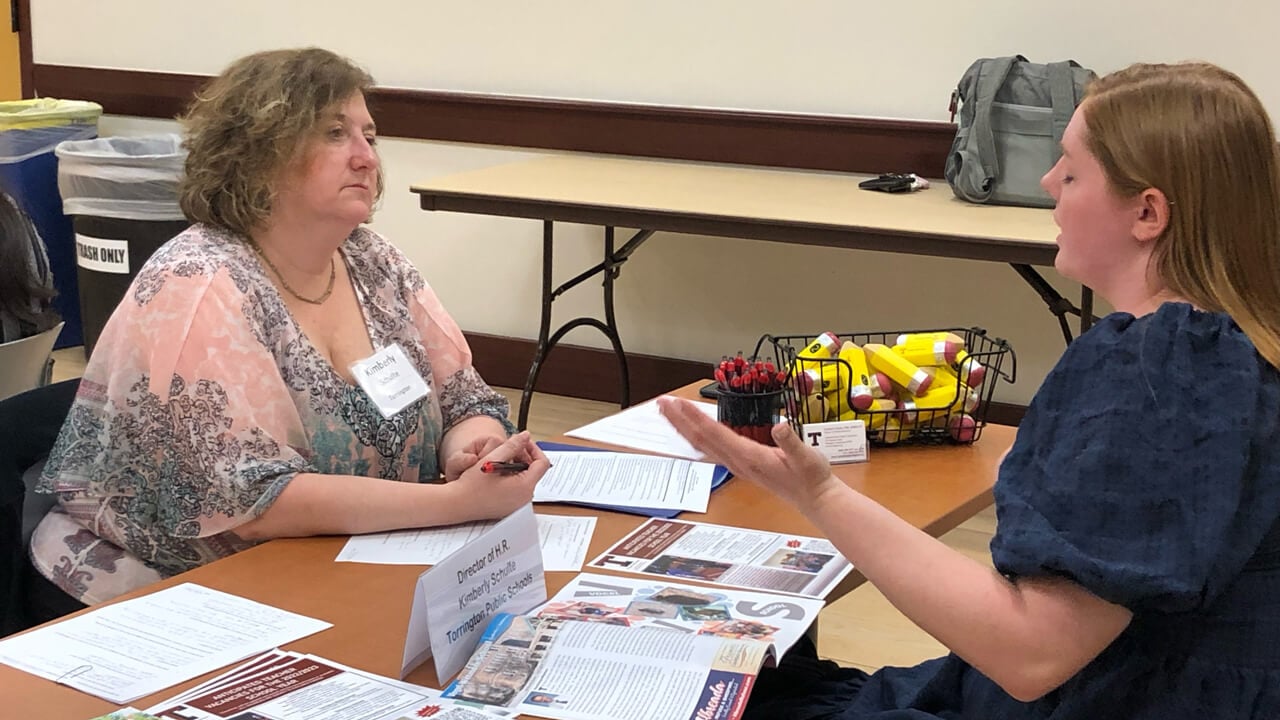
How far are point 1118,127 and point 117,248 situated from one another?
12.9 feet

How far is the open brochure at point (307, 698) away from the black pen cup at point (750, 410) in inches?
30.9

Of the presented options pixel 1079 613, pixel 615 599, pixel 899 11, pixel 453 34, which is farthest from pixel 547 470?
pixel 453 34

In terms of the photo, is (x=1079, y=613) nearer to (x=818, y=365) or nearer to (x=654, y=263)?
(x=818, y=365)

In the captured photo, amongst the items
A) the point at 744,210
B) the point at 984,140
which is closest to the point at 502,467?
the point at 744,210

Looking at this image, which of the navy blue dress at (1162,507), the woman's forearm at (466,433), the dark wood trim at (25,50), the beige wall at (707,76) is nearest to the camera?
the navy blue dress at (1162,507)

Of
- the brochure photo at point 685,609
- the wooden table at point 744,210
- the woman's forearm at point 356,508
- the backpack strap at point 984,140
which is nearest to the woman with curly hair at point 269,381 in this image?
the woman's forearm at point 356,508

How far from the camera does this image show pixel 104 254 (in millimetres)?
4461

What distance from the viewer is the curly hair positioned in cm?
191

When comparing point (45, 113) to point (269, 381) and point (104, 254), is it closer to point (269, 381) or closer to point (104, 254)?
point (104, 254)

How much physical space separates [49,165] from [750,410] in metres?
3.85

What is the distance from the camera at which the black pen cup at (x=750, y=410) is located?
1.91m

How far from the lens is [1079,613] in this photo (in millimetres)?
1092

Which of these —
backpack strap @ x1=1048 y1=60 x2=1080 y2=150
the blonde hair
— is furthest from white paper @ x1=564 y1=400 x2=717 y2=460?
backpack strap @ x1=1048 y1=60 x2=1080 y2=150

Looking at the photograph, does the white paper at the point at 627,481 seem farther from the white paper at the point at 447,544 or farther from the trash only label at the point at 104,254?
the trash only label at the point at 104,254
